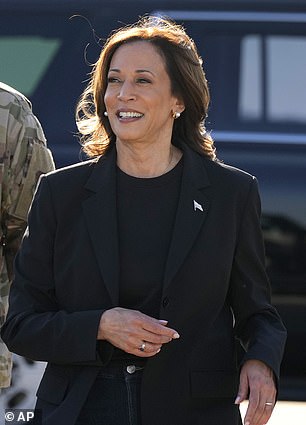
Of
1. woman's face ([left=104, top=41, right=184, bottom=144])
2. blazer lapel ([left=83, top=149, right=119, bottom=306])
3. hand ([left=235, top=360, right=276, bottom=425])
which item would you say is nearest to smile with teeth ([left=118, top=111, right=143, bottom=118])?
woman's face ([left=104, top=41, right=184, bottom=144])

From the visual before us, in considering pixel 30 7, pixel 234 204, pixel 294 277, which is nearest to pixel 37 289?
pixel 234 204

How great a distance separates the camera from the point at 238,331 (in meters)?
3.77

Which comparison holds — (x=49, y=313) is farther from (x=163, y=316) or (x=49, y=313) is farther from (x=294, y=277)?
(x=294, y=277)

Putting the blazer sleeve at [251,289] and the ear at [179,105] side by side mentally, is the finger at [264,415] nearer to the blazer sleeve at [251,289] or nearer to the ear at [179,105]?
the blazer sleeve at [251,289]

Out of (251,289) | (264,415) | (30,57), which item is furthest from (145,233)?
(30,57)

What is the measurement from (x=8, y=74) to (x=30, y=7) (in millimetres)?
293

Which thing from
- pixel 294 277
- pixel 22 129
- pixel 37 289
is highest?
pixel 22 129

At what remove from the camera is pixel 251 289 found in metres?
3.68

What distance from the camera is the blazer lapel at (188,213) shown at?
3568mm

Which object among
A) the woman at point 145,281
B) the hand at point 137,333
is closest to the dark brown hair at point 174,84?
the woman at point 145,281

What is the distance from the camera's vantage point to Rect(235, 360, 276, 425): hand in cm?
353

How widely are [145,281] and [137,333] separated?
20 cm

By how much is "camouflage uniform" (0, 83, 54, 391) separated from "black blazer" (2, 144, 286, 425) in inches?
14.4

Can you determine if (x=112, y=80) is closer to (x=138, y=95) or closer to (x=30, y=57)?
(x=138, y=95)
